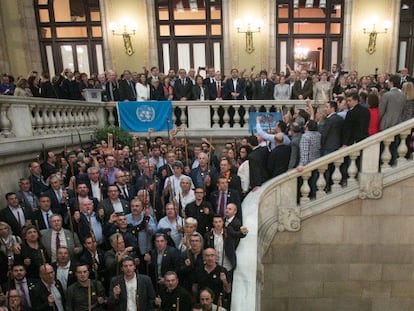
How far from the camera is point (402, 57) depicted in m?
12.1

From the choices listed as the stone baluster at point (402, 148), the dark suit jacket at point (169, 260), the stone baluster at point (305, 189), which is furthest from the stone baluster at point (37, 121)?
the stone baluster at point (402, 148)

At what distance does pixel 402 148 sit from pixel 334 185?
3.89 ft

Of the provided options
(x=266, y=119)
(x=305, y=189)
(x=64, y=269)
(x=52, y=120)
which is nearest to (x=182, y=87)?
(x=266, y=119)

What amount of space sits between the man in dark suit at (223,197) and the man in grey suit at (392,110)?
286cm

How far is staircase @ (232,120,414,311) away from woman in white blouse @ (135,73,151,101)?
487 cm

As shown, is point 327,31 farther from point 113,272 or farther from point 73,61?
point 113,272

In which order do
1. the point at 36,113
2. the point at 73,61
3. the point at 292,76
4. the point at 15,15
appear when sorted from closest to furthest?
1. the point at 36,113
2. the point at 292,76
3. the point at 15,15
4. the point at 73,61

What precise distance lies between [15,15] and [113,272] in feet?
37.9

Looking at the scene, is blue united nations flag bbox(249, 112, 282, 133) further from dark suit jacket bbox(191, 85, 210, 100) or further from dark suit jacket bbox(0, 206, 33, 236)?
dark suit jacket bbox(0, 206, 33, 236)

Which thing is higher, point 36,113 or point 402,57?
point 402,57

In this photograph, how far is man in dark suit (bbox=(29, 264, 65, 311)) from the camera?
341 centimetres

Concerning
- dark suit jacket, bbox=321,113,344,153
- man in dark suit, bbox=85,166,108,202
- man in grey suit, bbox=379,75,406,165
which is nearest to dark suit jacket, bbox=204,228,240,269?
man in dark suit, bbox=85,166,108,202

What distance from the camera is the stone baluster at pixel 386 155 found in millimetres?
5172

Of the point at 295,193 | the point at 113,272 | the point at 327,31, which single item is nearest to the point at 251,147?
the point at 295,193
